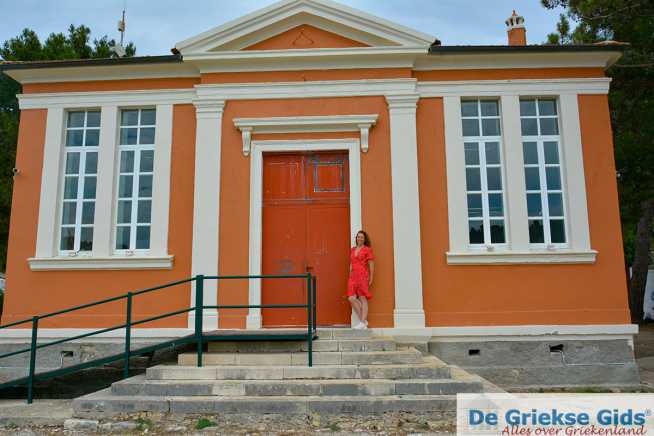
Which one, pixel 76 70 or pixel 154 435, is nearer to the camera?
pixel 154 435

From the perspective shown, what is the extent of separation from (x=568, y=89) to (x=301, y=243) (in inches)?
202

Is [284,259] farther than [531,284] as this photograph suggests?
Yes

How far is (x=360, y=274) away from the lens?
759 centimetres

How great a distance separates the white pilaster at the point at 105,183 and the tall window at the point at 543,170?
688 cm

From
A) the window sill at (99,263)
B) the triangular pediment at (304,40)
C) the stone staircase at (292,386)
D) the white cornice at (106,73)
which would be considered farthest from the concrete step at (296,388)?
the triangular pediment at (304,40)

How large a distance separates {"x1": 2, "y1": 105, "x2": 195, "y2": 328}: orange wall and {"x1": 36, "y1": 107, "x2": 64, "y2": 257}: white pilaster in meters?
0.14

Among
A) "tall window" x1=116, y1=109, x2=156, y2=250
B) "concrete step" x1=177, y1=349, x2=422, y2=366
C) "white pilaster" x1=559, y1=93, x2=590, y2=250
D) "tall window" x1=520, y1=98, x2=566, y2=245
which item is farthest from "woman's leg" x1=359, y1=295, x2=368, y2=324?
"tall window" x1=116, y1=109, x2=156, y2=250

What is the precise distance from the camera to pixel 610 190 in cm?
816

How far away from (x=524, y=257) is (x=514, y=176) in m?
1.32

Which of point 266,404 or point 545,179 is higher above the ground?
point 545,179

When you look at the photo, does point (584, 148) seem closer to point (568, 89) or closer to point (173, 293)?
point (568, 89)

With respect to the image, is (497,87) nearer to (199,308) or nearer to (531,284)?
(531,284)

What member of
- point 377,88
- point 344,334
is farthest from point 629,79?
point 344,334

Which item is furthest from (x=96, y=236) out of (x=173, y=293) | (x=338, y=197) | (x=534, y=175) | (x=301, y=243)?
(x=534, y=175)
